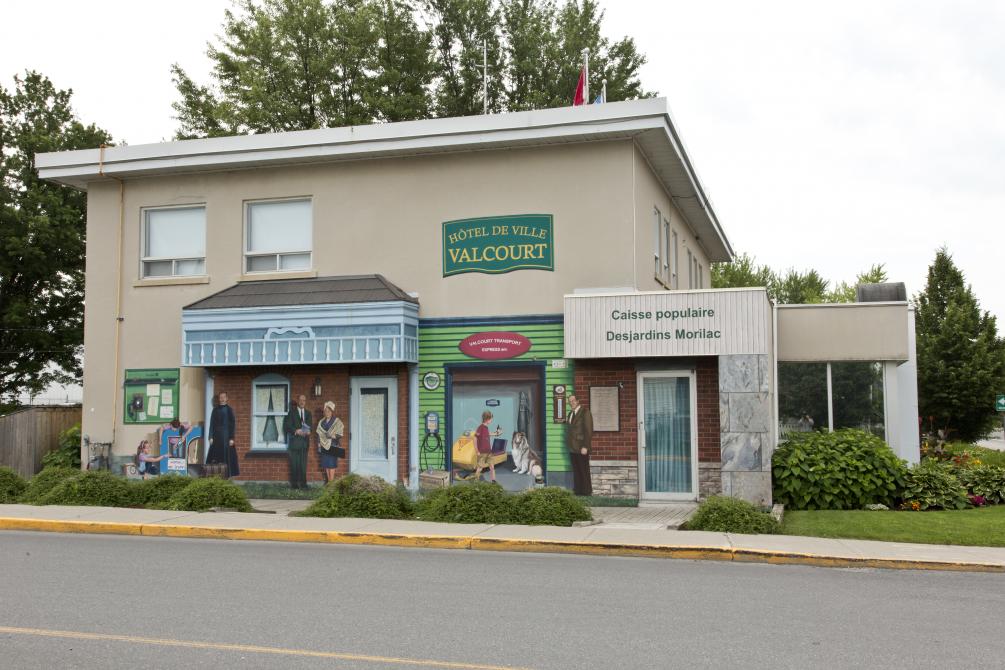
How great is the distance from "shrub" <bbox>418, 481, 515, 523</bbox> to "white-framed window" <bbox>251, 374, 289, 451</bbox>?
5078mm

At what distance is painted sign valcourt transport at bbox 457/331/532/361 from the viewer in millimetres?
17438

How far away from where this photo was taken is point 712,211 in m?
23.8

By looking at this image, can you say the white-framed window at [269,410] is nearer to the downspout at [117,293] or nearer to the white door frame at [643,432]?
the downspout at [117,293]

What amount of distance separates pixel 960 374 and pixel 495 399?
2756 centimetres

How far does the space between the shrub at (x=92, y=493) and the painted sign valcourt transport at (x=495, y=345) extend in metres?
6.35

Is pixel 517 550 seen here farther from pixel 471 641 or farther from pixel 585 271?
pixel 585 271

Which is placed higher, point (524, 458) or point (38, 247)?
point (38, 247)

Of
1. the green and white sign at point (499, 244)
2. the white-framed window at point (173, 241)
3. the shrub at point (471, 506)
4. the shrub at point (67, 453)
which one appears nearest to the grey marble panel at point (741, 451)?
the shrub at point (471, 506)

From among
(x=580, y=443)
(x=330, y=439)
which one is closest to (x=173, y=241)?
(x=330, y=439)

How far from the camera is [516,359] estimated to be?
17438mm

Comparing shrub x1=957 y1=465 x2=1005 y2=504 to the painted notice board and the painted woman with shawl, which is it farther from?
the painted notice board

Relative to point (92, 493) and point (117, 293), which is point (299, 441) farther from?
point (117, 293)

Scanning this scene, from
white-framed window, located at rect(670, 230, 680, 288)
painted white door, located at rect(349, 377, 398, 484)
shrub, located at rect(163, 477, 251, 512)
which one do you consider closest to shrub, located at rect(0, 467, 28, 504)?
shrub, located at rect(163, 477, 251, 512)

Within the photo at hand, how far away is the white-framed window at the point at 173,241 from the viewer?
771 inches
